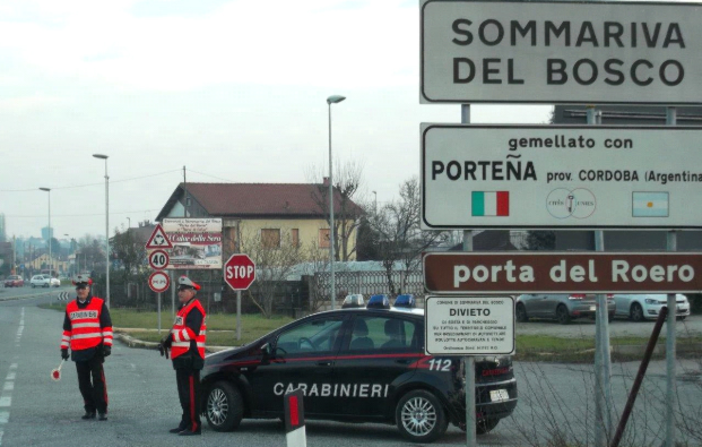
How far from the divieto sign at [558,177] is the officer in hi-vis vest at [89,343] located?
335 inches

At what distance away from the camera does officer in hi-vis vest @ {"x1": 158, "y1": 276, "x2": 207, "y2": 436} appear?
1156 cm

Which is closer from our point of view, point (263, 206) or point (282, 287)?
point (282, 287)

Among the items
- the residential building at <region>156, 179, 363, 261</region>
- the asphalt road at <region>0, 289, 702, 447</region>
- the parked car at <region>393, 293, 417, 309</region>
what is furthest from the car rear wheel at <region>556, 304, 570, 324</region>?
the residential building at <region>156, 179, 363, 261</region>

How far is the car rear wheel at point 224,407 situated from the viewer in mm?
11656

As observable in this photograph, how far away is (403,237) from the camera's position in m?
41.2

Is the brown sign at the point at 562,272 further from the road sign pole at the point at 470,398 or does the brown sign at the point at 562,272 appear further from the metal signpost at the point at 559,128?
the road sign pole at the point at 470,398

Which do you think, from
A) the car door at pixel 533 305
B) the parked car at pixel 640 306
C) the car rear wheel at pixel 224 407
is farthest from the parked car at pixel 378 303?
the car door at pixel 533 305

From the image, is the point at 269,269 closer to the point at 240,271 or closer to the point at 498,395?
the point at 240,271

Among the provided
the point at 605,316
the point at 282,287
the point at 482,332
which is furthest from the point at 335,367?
the point at 282,287

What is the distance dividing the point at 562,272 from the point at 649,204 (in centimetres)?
71

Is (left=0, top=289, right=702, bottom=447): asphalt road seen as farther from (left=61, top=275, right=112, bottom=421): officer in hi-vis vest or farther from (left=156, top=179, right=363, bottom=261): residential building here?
(left=156, top=179, right=363, bottom=261): residential building

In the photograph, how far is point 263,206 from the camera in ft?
240

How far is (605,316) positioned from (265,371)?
5.67 metres

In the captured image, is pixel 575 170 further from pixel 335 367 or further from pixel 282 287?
pixel 282 287
